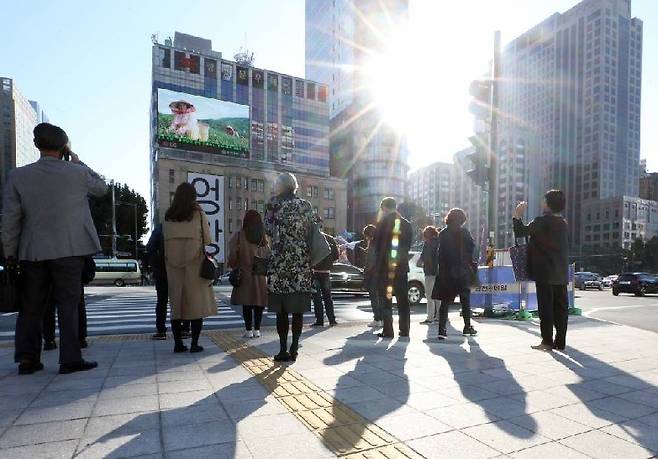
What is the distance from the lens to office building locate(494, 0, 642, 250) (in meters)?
124

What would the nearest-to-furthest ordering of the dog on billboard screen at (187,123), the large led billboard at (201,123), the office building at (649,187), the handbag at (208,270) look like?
1. the handbag at (208,270)
2. the large led billboard at (201,123)
3. the dog on billboard screen at (187,123)
4. the office building at (649,187)

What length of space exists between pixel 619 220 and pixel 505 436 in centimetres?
14190

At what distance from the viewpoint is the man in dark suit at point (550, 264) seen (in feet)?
16.2

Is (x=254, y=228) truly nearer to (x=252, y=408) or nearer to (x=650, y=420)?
(x=252, y=408)

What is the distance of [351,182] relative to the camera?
10150 centimetres

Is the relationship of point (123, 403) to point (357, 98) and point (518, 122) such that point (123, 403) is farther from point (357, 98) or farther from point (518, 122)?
point (518, 122)

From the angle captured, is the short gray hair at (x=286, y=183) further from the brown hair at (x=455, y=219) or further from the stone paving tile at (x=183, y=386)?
the brown hair at (x=455, y=219)

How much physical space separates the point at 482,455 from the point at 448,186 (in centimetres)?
16174

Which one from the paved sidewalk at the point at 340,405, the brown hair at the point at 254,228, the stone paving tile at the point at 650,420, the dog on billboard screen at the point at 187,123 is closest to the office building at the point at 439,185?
the dog on billboard screen at the point at 187,123

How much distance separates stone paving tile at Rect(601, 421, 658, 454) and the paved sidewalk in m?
0.01

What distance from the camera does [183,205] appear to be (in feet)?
15.3

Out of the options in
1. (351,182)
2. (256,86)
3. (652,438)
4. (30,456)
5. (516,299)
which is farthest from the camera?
(351,182)

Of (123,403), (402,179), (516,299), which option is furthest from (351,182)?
(123,403)

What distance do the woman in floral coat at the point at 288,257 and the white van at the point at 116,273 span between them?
35.1 metres
